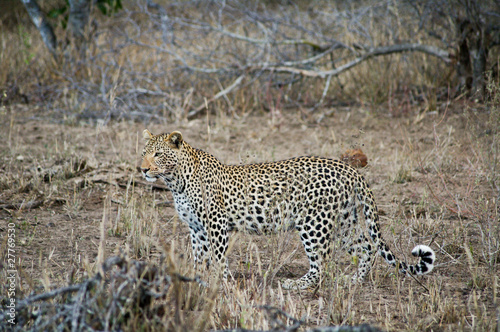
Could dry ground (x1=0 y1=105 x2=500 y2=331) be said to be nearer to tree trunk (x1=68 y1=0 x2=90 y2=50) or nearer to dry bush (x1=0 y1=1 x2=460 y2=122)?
dry bush (x1=0 y1=1 x2=460 y2=122)

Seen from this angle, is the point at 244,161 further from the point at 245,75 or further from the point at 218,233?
the point at 245,75

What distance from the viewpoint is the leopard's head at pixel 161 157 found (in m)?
4.99

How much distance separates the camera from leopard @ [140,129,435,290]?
5.00 m

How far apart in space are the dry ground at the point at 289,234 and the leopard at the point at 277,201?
0.21 meters

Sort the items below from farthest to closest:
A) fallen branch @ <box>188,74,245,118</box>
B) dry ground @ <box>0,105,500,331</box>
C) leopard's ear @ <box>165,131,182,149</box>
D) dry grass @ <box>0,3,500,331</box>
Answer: fallen branch @ <box>188,74,245,118</box>, leopard's ear @ <box>165,131,182,149</box>, dry ground @ <box>0,105,500,331</box>, dry grass @ <box>0,3,500,331</box>

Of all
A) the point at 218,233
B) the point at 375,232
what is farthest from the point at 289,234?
the point at 375,232

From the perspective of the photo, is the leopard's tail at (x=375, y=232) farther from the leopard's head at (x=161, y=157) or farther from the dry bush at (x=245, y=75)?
the dry bush at (x=245, y=75)

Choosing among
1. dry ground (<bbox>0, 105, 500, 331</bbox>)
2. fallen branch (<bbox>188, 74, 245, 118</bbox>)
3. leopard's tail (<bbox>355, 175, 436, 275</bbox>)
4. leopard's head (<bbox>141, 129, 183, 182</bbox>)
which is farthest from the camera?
fallen branch (<bbox>188, 74, 245, 118</bbox>)

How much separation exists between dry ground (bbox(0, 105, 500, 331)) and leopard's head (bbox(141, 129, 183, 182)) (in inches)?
15.4

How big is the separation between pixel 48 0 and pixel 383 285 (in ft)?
46.3

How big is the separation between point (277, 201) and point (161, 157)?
112 centimetres

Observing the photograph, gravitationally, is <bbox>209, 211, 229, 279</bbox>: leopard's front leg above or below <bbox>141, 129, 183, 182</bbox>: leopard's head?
below

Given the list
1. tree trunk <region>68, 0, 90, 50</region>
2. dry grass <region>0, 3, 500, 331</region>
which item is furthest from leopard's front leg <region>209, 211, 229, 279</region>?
tree trunk <region>68, 0, 90, 50</region>

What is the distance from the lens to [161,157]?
5070 mm
